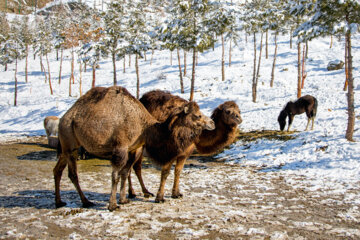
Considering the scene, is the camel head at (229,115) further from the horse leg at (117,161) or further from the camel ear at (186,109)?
the horse leg at (117,161)

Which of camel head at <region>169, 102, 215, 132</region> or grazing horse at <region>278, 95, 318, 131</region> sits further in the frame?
grazing horse at <region>278, 95, 318, 131</region>

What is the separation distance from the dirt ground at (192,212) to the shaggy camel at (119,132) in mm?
532

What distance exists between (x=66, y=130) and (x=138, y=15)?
30.9m

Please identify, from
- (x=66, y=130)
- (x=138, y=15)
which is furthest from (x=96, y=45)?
(x=66, y=130)

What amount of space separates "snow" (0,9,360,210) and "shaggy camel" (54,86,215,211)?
1.78 m

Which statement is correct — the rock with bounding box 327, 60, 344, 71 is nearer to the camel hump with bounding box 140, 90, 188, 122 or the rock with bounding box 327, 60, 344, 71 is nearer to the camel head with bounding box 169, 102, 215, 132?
the camel hump with bounding box 140, 90, 188, 122

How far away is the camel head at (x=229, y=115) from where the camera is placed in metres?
7.43

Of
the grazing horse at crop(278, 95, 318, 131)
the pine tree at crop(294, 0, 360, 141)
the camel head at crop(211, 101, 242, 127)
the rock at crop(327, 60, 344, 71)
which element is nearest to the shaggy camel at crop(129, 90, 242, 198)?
the camel head at crop(211, 101, 242, 127)

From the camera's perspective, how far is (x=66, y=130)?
18.1 ft

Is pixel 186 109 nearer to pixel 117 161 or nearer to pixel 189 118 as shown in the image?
pixel 189 118

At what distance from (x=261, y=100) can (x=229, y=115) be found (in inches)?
1075

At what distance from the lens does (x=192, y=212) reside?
5121 millimetres

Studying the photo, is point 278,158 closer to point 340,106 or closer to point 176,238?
point 176,238

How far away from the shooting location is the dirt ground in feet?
13.7
